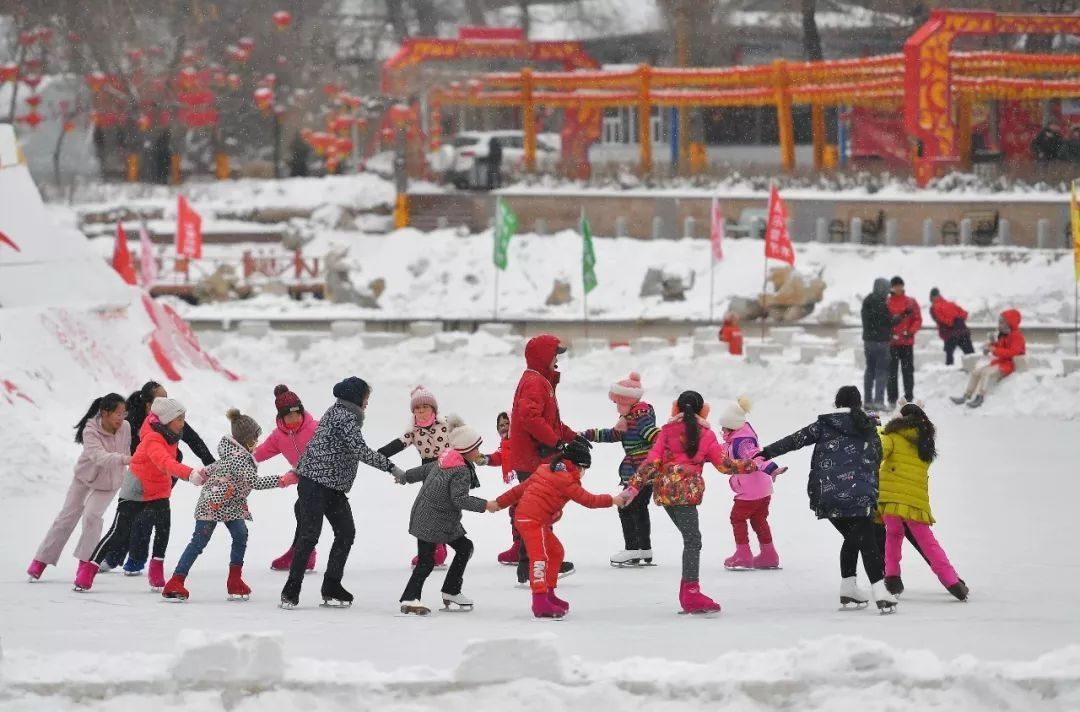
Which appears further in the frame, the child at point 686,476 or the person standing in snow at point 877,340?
the person standing in snow at point 877,340

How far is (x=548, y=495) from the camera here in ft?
33.7

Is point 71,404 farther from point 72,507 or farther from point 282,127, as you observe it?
point 282,127

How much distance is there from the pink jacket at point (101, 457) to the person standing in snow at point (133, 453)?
175 mm

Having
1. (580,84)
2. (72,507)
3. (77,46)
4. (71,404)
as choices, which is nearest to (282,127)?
(77,46)

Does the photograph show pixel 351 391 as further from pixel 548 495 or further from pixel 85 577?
pixel 85 577

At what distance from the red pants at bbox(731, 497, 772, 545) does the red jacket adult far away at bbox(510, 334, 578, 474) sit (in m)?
1.56

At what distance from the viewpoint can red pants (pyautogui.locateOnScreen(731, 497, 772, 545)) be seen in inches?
473

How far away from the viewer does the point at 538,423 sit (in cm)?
1066

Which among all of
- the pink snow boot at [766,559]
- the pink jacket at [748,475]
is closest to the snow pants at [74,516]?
the pink jacket at [748,475]

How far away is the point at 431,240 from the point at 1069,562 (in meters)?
34.4

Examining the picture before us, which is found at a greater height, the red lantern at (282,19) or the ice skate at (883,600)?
the red lantern at (282,19)

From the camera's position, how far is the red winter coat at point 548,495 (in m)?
10.2

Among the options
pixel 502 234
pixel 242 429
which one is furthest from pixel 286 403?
pixel 502 234

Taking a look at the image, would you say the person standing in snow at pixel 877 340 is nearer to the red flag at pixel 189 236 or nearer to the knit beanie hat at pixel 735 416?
the knit beanie hat at pixel 735 416
